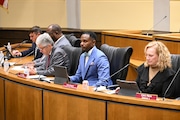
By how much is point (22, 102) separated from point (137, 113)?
5.11ft

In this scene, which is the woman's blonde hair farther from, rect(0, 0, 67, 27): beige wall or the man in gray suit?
rect(0, 0, 67, 27): beige wall

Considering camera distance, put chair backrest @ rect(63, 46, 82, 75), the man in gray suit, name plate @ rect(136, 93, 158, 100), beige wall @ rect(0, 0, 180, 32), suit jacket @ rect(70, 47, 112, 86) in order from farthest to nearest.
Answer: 1. beige wall @ rect(0, 0, 180, 32)
2. chair backrest @ rect(63, 46, 82, 75)
3. the man in gray suit
4. suit jacket @ rect(70, 47, 112, 86)
5. name plate @ rect(136, 93, 158, 100)

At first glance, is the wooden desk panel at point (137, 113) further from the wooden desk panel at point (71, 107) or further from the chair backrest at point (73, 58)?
the chair backrest at point (73, 58)

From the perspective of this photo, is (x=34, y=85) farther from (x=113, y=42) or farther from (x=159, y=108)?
(x=113, y=42)

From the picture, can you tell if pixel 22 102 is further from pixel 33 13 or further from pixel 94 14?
pixel 33 13

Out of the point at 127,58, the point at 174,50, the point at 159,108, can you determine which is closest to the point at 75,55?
the point at 127,58

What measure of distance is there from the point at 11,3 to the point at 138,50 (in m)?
5.00

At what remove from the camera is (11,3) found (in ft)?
34.7

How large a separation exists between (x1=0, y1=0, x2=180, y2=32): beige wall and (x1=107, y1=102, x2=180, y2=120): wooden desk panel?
5.70 meters

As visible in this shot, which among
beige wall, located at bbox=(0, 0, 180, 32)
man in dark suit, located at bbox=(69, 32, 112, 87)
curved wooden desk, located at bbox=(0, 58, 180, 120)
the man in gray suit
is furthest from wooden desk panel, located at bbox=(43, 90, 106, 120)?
beige wall, located at bbox=(0, 0, 180, 32)

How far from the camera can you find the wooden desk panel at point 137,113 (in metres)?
3.03

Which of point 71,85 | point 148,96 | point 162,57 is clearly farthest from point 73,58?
point 148,96

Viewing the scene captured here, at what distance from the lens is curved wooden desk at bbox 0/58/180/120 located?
10.2ft

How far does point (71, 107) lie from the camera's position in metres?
3.66
